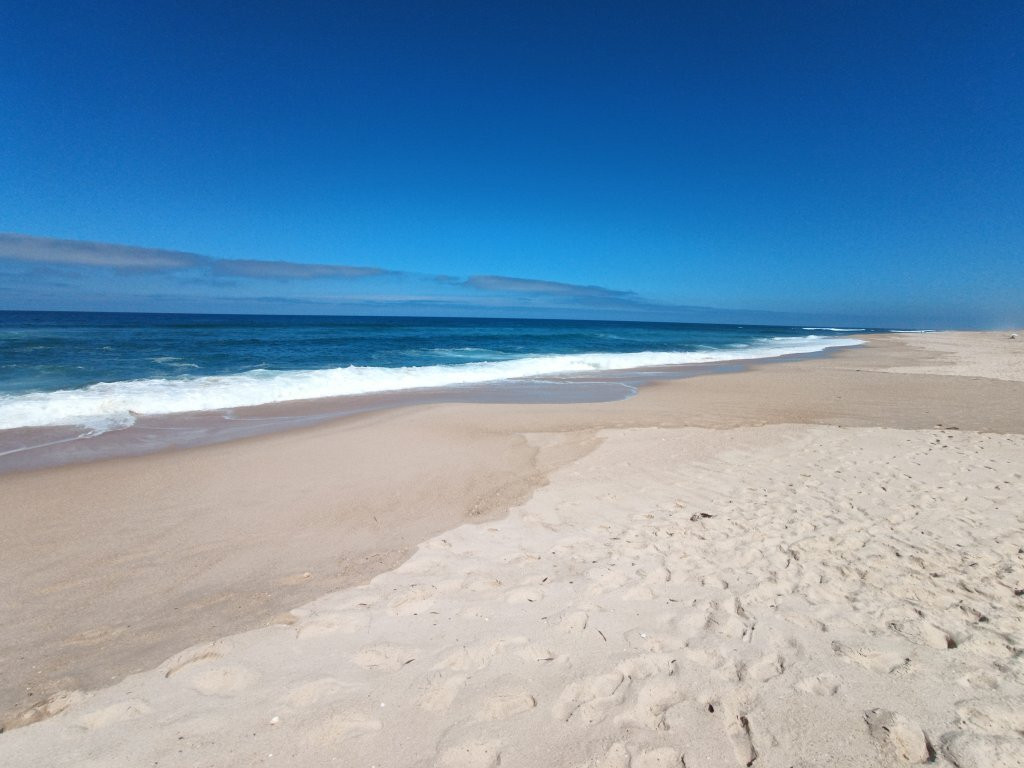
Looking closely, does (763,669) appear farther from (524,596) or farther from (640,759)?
(524,596)

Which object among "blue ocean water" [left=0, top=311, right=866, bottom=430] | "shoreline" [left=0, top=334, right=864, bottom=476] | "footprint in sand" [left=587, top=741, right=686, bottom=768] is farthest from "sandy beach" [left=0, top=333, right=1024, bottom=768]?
"blue ocean water" [left=0, top=311, right=866, bottom=430]

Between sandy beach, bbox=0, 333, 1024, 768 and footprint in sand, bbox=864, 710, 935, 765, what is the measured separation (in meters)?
0.01

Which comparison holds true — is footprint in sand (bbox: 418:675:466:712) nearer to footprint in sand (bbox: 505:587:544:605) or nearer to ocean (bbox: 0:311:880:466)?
footprint in sand (bbox: 505:587:544:605)

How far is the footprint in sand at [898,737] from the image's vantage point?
2.10 metres

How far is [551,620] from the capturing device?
3.11 m

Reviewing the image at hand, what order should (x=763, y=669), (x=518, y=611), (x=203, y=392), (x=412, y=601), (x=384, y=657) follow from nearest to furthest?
(x=763, y=669), (x=384, y=657), (x=518, y=611), (x=412, y=601), (x=203, y=392)

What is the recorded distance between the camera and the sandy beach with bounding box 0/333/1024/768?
2215 mm

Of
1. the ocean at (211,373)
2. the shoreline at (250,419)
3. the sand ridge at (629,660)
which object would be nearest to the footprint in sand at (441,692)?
the sand ridge at (629,660)

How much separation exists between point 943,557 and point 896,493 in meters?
1.62

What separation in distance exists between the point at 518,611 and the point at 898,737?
1.97 m

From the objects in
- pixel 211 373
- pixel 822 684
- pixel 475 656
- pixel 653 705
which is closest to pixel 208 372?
pixel 211 373

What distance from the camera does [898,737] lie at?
7.17 feet

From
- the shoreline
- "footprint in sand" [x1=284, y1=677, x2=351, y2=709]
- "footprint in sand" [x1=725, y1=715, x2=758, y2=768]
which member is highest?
"footprint in sand" [x1=725, y1=715, x2=758, y2=768]

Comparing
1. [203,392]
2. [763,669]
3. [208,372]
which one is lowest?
[208,372]
